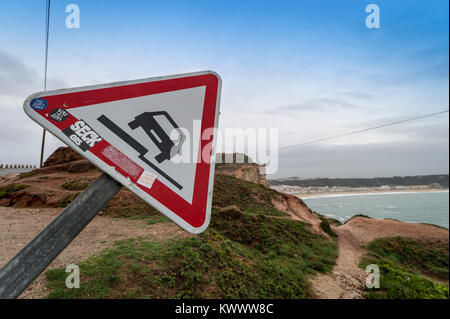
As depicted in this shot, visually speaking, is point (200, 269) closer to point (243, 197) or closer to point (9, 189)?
point (243, 197)

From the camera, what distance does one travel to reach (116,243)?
20.1ft

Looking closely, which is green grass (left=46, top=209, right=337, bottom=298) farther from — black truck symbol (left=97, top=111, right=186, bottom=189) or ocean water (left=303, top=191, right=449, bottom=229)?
ocean water (left=303, top=191, right=449, bottom=229)

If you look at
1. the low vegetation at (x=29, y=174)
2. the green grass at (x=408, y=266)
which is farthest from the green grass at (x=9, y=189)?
the green grass at (x=408, y=266)

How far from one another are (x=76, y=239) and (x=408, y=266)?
1879cm

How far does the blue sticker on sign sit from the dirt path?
4.38 metres

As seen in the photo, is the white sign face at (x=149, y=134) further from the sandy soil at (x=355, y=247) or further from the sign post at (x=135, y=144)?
the sandy soil at (x=355, y=247)

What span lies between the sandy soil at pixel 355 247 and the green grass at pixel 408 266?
61cm

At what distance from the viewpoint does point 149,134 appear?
3.98ft

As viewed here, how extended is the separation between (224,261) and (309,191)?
5324 inches

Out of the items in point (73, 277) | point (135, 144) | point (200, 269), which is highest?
point (135, 144)

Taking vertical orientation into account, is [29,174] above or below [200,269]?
above

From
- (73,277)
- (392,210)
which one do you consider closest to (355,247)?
(73,277)

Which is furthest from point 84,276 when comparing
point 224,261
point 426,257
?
point 426,257
